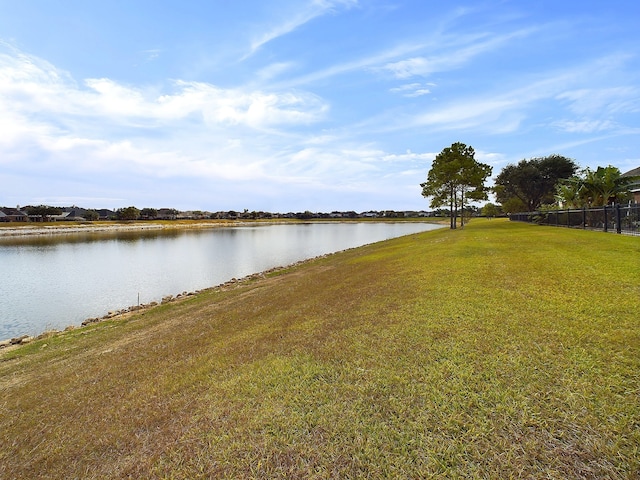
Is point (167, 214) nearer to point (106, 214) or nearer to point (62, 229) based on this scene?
point (106, 214)

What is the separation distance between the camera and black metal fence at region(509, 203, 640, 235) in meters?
16.1

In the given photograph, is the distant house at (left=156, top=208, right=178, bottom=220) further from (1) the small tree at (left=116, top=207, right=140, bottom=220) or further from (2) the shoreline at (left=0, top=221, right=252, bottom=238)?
(2) the shoreline at (left=0, top=221, right=252, bottom=238)

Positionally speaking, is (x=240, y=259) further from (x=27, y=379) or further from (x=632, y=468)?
(x=632, y=468)

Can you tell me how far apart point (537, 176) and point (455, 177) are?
30291mm

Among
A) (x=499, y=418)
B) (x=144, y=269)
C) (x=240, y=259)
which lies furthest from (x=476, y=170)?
(x=499, y=418)

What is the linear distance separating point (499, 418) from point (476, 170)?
36224mm

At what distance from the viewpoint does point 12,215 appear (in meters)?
102

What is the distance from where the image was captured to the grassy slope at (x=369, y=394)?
302 centimetres

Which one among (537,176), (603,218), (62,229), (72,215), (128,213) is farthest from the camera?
(128,213)

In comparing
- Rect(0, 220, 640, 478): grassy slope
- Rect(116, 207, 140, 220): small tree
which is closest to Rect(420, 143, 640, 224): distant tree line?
Rect(0, 220, 640, 478): grassy slope

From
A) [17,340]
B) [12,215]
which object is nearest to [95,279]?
[17,340]

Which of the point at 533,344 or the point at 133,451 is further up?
the point at 533,344

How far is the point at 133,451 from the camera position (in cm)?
356

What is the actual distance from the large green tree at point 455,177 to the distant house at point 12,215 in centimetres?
12761
